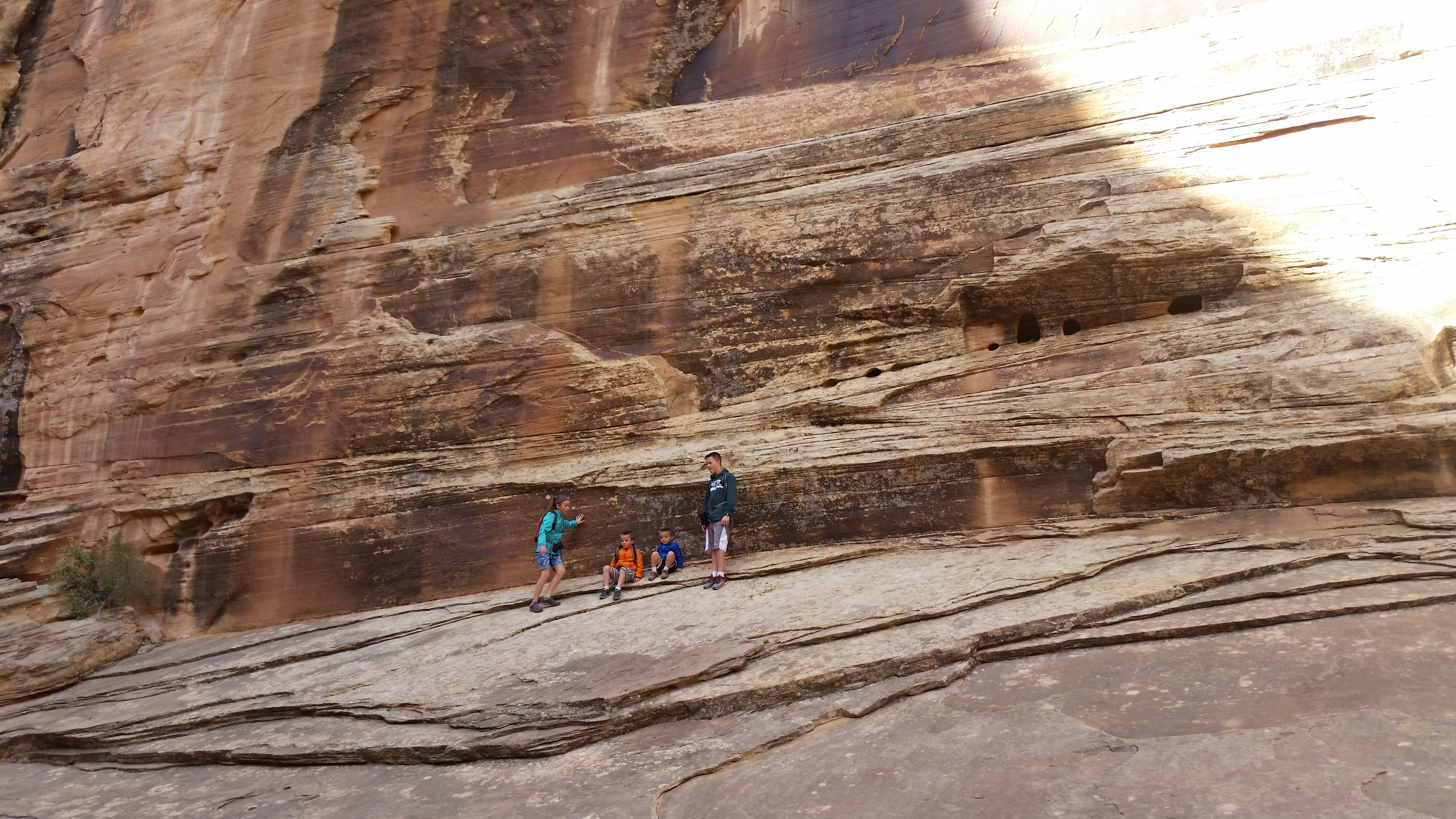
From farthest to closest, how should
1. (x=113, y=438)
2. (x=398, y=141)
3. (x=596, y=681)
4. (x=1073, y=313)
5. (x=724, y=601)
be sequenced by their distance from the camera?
(x=398, y=141) < (x=113, y=438) < (x=1073, y=313) < (x=724, y=601) < (x=596, y=681)

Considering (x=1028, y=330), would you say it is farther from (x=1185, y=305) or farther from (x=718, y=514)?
(x=718, y=514)

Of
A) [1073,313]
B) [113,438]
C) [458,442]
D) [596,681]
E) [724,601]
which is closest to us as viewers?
[596,681]

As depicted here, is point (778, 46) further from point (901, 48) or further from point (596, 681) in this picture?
point (596, 681)

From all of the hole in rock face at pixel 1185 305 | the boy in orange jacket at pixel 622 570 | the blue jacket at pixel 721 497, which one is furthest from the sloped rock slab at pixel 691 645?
the hole in rock face at pixel 1185 305

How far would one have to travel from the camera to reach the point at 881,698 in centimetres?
802

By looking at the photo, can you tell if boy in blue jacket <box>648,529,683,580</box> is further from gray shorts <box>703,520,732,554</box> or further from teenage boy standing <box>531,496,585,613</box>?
teenage boy standing <box>531,496,585,613</box>

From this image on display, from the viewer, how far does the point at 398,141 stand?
17.3 meters

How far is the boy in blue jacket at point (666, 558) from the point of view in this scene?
500 inches

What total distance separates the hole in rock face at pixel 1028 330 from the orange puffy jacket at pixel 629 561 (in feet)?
19.8

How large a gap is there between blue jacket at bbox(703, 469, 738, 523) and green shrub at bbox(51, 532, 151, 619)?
8916 millimetres

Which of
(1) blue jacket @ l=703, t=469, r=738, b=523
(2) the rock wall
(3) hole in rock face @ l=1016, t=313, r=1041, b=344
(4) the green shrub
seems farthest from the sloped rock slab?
(3) hole in rock face @ l=1016, t=313, r=1041, b=344

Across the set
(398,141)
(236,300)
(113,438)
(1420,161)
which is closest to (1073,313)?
(1420,161)

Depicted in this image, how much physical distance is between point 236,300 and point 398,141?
3778 mm

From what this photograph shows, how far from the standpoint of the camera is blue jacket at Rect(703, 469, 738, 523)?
39.6 feet
